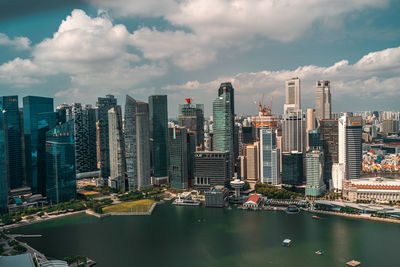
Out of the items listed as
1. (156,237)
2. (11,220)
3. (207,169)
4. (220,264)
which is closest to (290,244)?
(220,264)

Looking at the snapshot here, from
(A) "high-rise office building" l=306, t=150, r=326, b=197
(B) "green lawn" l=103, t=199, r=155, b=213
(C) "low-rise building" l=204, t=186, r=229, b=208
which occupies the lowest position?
(B) "green lawn" l=103, t=199, r=155, b=213

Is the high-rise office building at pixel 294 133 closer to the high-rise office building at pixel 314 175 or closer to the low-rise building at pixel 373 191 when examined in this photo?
the high-rise office building at pixel 314 175

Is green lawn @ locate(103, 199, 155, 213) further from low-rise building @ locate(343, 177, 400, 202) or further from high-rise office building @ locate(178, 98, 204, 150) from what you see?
low-rise building @ locate(343, 177, 400, 202)

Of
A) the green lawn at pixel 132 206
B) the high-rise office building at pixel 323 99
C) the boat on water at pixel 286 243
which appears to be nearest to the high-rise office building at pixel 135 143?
the green lawn at pixel 132 206

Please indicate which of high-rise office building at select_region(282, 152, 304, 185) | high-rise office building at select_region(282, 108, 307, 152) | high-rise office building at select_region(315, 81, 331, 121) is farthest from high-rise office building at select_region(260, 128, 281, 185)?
high-rise office building at select_region(315, 81, 331, 121)

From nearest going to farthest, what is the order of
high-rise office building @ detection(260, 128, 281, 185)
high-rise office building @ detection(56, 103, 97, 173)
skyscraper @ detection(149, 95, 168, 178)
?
high-rise office building @ detection(260, 128, 281, 185) < skyscraper @ detection(149, 95, 168, 178) < high-rise office building @ detection(56, 103, 97, 173)

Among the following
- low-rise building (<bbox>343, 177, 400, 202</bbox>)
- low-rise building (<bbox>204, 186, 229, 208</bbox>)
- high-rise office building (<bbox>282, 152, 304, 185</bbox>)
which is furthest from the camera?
high-rise office building (<bbox>282, 152, 304, 185</bbox>)

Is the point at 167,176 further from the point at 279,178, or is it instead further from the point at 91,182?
the point at 279,178
